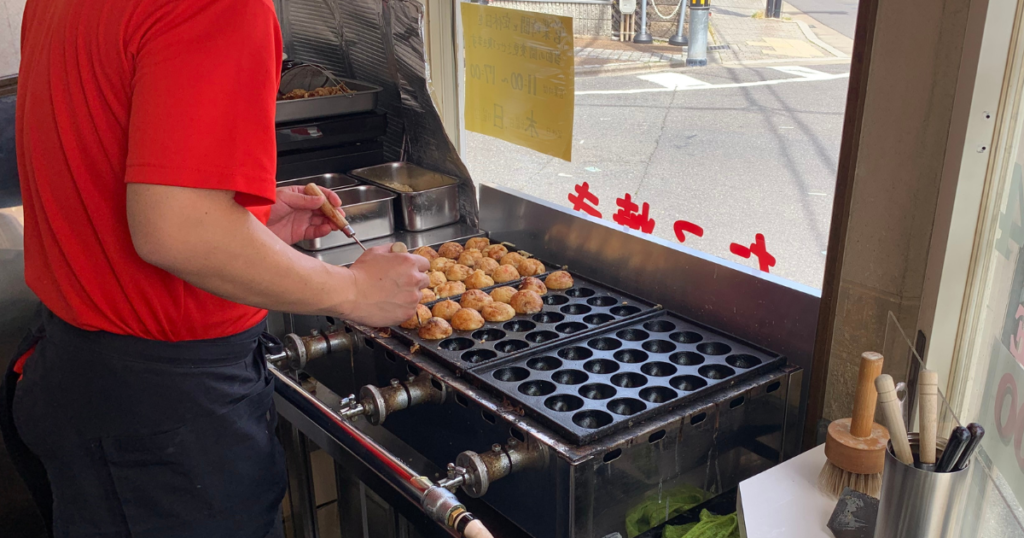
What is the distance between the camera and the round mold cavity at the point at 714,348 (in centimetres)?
166

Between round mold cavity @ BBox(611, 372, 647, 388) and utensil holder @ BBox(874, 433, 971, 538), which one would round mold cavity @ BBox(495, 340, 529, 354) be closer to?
round mold cavity @ BBox(611, 372, 647, 388)

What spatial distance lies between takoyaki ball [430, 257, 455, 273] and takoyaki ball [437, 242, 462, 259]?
0.05 meters

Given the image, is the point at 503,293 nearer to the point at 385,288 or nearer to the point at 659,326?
the point at 659,326

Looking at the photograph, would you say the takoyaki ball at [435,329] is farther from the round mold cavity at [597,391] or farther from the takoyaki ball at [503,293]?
the round mold cavity at [597,391]

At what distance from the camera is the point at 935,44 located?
48.8 inches

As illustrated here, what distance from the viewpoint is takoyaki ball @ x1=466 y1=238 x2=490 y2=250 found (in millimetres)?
2291

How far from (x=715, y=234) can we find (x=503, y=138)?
0.93m

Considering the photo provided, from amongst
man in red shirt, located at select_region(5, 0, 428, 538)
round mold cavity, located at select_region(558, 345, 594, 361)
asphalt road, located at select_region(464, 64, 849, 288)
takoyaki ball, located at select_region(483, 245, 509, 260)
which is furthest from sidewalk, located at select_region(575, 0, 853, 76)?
man in red shirt, located at select_region(5, 0, 428, 538)

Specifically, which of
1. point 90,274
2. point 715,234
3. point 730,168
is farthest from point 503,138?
point 90,274

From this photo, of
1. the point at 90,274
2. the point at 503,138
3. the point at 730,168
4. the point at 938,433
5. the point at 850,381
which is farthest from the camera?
the point at 730,168

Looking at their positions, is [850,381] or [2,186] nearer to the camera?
[850,381]

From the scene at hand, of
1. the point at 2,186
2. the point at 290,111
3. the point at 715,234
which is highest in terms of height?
the point at 290,111

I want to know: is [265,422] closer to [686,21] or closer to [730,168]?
[686,21]

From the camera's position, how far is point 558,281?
201cm
